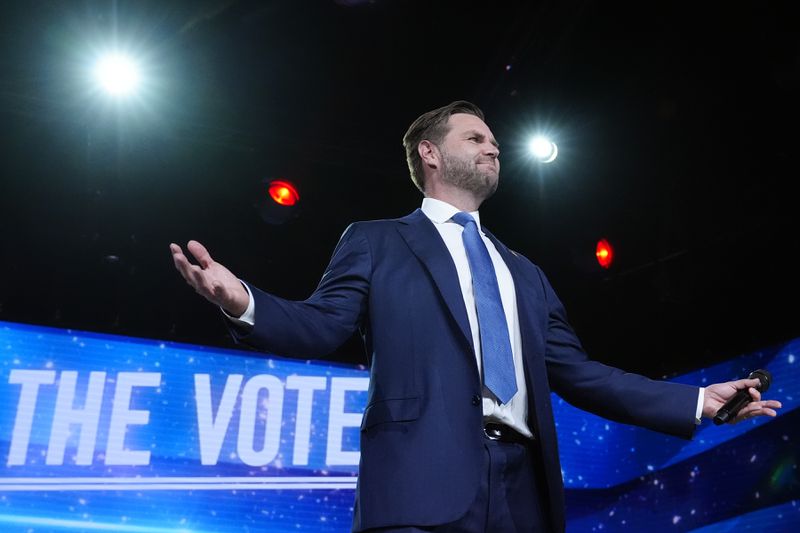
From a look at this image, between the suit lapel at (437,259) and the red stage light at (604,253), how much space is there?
3.60m

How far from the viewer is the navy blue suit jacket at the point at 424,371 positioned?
1351 mm

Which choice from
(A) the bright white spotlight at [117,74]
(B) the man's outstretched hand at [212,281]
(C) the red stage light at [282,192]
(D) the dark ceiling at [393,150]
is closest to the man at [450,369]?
(B) the man's outstretched hand at [212,281]

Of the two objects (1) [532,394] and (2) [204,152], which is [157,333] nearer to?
(2) [204,152]

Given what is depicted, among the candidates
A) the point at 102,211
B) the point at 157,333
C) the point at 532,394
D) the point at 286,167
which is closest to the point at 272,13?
the point at 286,167

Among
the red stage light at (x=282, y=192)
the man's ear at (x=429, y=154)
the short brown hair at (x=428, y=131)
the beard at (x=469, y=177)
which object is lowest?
the beard at (x=469, y=177)

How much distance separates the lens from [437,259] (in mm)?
1622

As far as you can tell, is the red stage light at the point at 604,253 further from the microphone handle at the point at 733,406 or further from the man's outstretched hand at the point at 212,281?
the man's outstretched hand at the point at 212,281

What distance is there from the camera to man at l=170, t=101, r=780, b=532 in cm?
134

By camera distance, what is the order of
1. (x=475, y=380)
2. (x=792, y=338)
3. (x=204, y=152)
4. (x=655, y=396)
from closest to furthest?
1. (x=475, y=380)
2. (x=655, y=396)
3. (x=792, y=338)
4. (x=204, y=152)

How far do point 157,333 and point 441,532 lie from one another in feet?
11.5

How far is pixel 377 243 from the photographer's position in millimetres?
1672

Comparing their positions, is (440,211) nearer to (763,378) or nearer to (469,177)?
(469,177)

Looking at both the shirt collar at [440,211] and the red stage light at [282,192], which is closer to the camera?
the shirt collar at [440,211]

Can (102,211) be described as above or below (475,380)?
above
